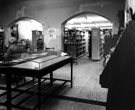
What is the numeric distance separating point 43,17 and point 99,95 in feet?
20.2

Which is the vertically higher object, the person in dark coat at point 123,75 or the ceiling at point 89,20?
the ceiling at point 89,20

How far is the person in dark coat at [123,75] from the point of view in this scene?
112 centimetres

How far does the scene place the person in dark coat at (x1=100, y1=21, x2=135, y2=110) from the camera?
1115mm

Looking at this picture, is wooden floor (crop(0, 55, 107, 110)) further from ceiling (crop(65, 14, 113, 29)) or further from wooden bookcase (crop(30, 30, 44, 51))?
ceiling (crop(65, 14, 113, 29))

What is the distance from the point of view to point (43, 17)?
8.50 m

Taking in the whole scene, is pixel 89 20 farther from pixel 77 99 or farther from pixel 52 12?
pixel 77 99

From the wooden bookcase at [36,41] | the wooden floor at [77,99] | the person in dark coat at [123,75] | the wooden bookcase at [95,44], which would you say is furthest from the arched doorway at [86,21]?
the person in dark coat at [123,75]

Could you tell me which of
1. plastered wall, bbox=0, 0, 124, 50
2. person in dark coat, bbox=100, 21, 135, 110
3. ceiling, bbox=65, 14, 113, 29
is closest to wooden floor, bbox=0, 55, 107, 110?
person in dark coat, bbox=100, 21, 135, 110

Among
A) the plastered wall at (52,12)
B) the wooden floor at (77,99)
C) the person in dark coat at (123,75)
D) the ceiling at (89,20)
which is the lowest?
the wooden floor at (77,99)

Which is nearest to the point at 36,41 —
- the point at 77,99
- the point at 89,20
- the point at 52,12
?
the point at 52,12

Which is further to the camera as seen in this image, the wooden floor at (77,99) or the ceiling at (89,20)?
the ceiling at (89,20)

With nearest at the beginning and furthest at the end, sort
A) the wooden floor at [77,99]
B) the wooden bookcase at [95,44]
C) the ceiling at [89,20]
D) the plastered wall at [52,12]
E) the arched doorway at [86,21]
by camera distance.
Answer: the wooden floor at [77,99] < the plastered wall at [52,12] < the arched doorway at [86,21] < the wooden bookcase at [95,44] < the ceiling at [89,20]

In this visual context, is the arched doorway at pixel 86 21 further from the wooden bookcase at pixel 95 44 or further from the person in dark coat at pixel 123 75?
the person in dark coat at pixel 123 75

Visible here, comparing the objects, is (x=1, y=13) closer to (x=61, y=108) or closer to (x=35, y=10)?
(x=35, y=10)
